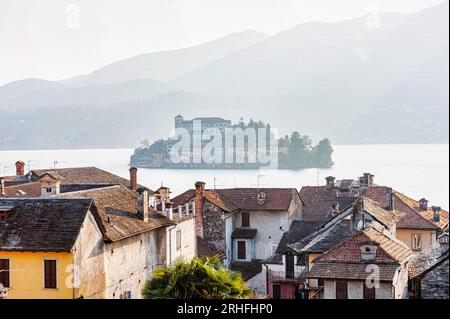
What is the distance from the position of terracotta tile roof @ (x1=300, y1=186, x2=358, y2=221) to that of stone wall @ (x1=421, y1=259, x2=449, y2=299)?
22022 mm

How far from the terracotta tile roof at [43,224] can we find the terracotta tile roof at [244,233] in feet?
58.0

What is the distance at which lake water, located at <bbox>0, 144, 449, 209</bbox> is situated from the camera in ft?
240

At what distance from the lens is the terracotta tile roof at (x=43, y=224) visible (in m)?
16.8

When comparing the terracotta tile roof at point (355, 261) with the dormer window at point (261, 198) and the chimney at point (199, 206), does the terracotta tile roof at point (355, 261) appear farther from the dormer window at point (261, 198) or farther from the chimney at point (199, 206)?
the dormer window at point (261, 198)

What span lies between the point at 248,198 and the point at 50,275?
21.2 metres

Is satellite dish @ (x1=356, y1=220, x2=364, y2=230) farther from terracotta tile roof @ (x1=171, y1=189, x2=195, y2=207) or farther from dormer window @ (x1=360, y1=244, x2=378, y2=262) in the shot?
terracotta tile roof @ (x1=171, y1=189, x2=195, y2=207)

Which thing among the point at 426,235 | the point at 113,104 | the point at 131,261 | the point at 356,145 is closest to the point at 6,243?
the point at 131,261

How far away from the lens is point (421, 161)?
5010 inches

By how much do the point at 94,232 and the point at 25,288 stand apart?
2.31m

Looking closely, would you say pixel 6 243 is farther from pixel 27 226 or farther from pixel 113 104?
pixel 113 104

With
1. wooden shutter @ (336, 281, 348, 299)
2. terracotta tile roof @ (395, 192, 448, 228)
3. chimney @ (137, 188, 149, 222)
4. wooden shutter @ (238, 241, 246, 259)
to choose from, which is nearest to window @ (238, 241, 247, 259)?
wooden shutter @ (238, 241, 246, 259)

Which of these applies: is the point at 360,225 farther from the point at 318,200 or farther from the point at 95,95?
the point at 95,95

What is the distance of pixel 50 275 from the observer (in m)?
16.6

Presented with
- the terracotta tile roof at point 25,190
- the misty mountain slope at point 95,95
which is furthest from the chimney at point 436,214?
the misty mountain slope at point 95,95
